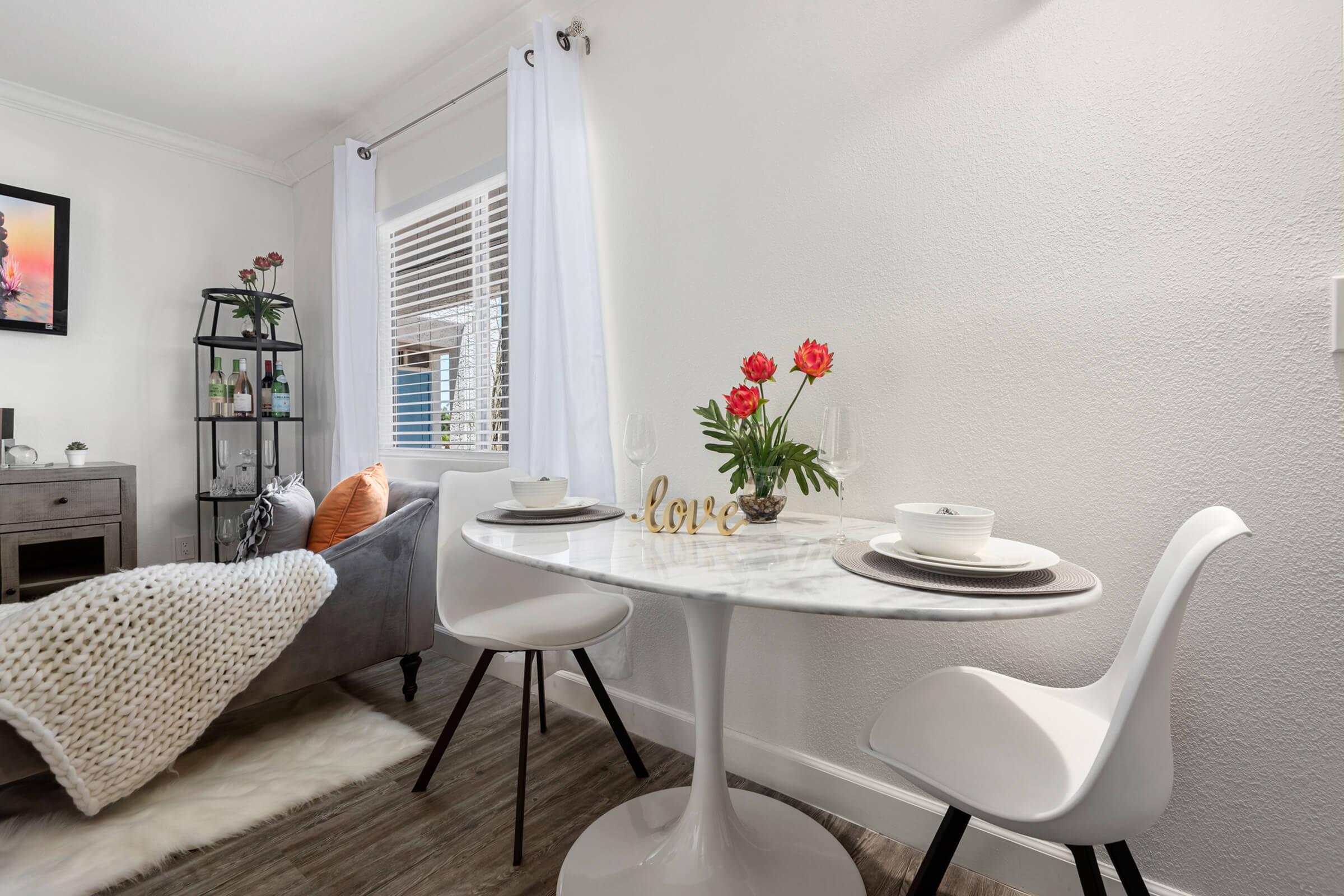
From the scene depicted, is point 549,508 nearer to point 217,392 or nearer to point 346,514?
point 346,514

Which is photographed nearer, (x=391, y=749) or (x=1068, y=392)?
(x=1068, y=392)

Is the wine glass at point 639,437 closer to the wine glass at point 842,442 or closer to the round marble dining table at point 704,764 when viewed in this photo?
the round marble dining table at point 704,764

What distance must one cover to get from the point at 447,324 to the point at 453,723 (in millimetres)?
1916

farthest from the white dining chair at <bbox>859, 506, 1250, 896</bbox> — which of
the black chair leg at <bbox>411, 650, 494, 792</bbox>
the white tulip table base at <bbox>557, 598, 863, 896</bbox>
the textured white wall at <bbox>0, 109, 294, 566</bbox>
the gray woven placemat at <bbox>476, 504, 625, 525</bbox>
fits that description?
the textured white wall at <bbox>0, 109, 294, 566</bbox>

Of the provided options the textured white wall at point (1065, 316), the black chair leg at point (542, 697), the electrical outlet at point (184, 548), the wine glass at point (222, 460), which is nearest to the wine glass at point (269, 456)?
the wine glass at point (222, 460)

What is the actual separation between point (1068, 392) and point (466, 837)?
172 cm

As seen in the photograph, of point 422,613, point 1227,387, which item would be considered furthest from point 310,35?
point 1227,387

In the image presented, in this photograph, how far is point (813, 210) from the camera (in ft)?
5.57

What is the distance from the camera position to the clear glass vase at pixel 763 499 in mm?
1444

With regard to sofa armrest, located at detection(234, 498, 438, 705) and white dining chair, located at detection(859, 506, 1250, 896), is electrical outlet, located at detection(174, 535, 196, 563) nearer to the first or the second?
sofa armrest, located at detection(234, 498, 438, 705)

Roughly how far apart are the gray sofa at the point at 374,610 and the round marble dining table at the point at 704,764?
2.84ft

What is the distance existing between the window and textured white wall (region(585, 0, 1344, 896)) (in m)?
1.14

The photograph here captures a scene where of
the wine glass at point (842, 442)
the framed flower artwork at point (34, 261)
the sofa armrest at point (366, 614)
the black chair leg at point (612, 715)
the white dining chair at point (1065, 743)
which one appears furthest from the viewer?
the framed flower artwork at point (34, 261)

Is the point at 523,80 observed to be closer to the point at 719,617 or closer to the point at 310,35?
the point at 310,35
